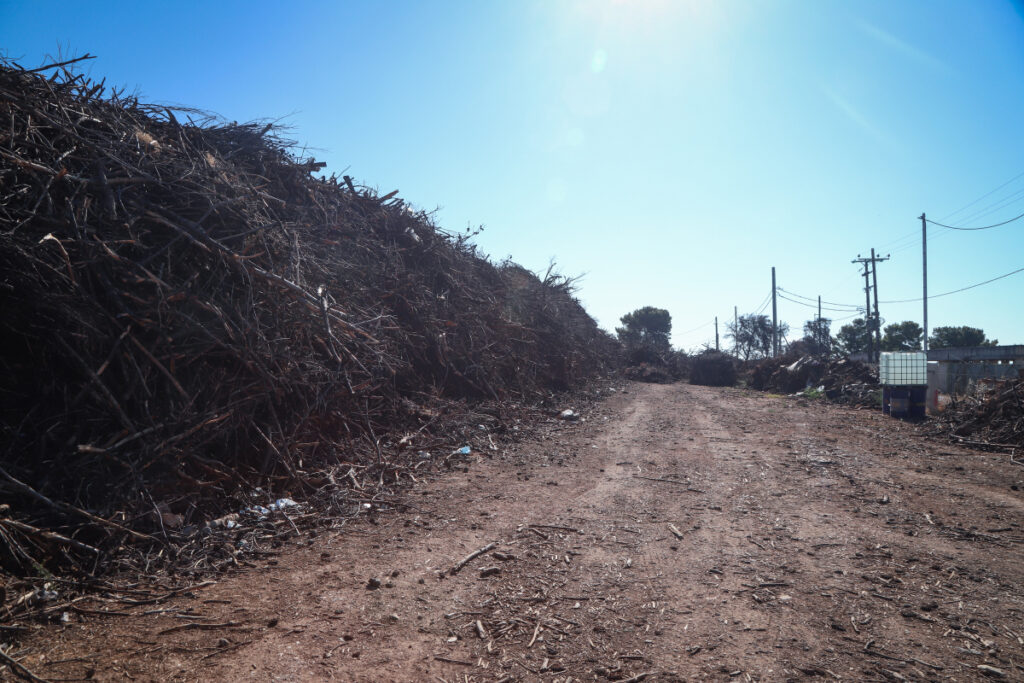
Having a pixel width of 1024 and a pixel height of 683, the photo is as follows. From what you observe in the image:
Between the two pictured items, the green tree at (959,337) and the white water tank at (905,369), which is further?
the green tree at (959,337)

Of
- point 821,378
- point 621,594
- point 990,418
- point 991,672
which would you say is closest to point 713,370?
point 821,378

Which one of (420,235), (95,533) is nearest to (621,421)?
(420,235)

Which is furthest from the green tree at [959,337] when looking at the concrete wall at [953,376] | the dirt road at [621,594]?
the dirt road at [621,594]

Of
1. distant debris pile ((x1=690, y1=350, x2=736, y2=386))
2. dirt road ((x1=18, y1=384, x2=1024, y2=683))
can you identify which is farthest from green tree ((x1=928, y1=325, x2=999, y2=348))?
dirt road ((x1=18, y1=384, x2=1024, y2=683))

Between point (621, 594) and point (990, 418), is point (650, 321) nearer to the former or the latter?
point (990, 418)

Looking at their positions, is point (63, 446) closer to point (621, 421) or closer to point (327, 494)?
point (327, 494)

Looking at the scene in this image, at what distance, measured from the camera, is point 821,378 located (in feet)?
58.2

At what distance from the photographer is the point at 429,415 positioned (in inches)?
282

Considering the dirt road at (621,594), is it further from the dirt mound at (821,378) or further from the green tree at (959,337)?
the green tree at (959,337)

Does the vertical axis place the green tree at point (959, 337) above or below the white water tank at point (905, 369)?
above

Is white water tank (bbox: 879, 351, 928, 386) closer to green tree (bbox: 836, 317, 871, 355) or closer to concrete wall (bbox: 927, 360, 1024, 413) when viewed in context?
concrete wall (bbox: 927, 360, 1024, 413)

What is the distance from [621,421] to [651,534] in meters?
6.13

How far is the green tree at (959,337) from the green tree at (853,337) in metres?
4.98

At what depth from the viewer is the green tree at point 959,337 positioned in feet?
143
